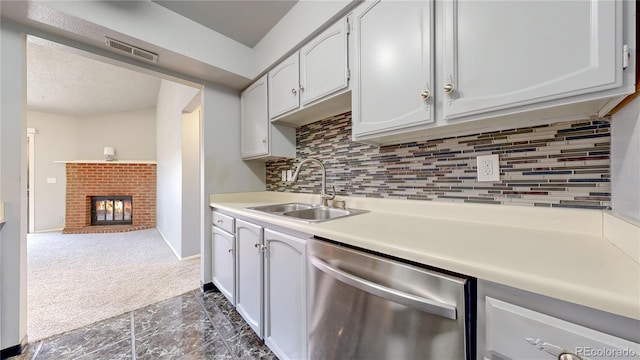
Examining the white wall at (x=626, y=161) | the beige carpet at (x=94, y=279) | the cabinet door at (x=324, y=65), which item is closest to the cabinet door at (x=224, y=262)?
the beige carpet at (x=94, y=279)

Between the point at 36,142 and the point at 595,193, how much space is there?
7.75 metres

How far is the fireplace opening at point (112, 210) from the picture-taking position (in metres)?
5.10

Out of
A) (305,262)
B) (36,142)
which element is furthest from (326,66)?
(36,142)

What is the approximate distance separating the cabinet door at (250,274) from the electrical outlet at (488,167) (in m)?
1.21

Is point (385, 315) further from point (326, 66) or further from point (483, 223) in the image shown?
point (326, 66)

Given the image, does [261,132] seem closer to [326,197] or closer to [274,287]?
[326,197]

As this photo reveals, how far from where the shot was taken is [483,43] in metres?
0.85

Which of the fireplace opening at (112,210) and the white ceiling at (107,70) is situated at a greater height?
the white ceiling at (107,70)

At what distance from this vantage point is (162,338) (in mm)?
1541

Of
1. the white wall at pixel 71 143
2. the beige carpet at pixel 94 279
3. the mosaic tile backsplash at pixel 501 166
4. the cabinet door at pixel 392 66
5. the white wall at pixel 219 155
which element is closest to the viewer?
the mosaic tile backsplash at pixel 501 166

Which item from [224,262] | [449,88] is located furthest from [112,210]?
[449,88]

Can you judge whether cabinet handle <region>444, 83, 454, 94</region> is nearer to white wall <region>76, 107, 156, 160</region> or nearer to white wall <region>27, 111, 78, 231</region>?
white wall <region>76, 107, 156, 160</region>

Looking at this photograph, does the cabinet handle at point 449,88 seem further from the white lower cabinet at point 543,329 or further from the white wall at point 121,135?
the white wall at point 121,135

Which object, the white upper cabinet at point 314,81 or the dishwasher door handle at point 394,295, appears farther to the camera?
the white upper cabinet at point 314,81
